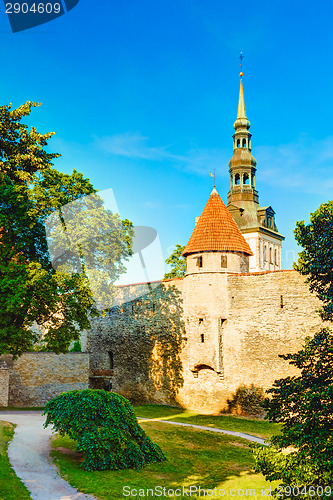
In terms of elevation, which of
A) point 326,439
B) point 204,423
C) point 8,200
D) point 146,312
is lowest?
point 204,423

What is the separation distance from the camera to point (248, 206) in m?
63.7

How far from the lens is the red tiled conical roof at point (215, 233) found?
2352cm

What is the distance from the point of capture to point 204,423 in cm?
2006

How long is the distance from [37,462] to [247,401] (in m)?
12.1

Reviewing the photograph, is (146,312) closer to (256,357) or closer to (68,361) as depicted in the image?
(68,361)

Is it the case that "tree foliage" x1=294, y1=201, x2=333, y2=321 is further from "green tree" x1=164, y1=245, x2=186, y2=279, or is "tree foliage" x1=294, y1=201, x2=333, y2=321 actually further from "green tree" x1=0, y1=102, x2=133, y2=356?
"green tree" x1=164, y1=245, x2=186, y2=279

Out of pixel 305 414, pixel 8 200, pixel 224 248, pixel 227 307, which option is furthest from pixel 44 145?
pixel 305 414

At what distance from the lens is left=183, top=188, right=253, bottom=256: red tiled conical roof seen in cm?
2352

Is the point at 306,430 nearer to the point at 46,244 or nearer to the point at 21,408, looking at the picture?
the point at 46,244

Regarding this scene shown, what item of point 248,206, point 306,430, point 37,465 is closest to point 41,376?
point 37,465

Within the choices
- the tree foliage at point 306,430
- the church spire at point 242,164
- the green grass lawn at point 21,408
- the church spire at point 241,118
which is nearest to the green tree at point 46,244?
the green grass lawn at point 21,408

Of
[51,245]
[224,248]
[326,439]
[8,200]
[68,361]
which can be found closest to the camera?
[326,439]

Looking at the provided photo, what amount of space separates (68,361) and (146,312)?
5016mm

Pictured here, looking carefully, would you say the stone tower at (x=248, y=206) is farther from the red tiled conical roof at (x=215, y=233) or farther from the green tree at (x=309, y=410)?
the green tree at (x=309, y=410)
